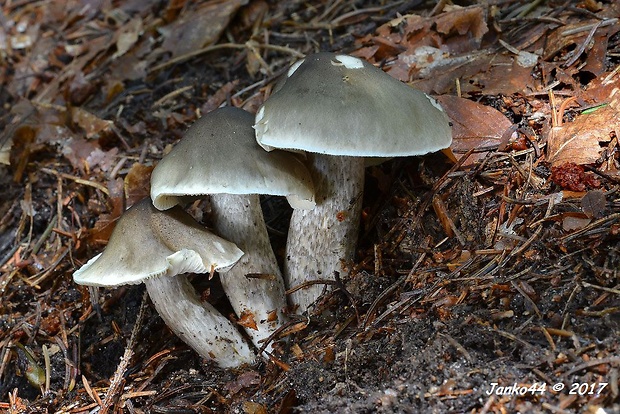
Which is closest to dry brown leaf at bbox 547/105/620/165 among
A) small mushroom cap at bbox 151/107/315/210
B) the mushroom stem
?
the mushroom stem

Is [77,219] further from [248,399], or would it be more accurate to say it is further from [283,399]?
[283,399]

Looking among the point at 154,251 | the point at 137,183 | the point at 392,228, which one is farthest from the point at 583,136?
the point at 137,183

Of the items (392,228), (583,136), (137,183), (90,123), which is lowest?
(392,228)

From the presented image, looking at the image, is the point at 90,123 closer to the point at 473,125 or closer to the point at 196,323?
the point at 196,323

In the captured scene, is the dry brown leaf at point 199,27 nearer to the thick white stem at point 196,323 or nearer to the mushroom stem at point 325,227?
the mushroom stem at point 325,227

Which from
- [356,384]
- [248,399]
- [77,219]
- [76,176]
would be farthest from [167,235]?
[76,176]

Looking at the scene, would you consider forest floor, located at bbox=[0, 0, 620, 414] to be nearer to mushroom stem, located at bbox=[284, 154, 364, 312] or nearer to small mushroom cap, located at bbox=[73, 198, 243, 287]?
mushroom stem, located at bbox=[284, 154, 364, 312]
